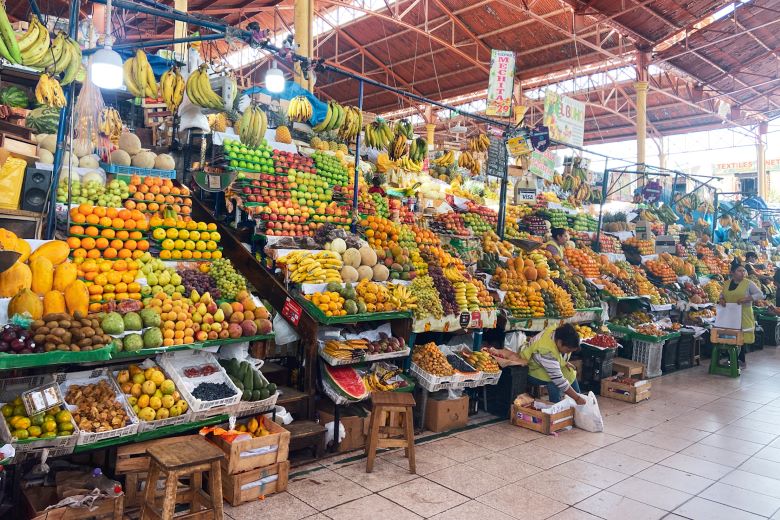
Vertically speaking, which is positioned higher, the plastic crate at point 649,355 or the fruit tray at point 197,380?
the fruit tray at point 197,380

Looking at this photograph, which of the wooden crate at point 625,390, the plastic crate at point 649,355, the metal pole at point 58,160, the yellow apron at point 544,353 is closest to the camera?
the metal pole at point 58,160

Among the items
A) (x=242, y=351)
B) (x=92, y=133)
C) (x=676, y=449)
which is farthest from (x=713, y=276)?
(x=92, y=133)

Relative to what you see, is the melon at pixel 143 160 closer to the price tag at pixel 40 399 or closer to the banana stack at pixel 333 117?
the banana stack at pixel 333 117

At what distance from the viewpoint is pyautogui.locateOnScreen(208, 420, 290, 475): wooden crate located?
353 centimetres

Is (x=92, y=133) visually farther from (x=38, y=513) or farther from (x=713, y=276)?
(x=713, y=276)

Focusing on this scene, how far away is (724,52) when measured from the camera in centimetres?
1500

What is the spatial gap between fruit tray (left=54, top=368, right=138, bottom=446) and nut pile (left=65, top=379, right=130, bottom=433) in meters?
0.02

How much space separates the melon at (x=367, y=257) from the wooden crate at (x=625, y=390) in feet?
11.4

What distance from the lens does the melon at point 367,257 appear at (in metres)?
5.67

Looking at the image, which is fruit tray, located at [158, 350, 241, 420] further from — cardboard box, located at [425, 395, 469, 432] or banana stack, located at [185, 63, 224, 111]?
banana stack, located at [185, 63, 224, 111]

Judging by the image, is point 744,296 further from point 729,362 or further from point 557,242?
point 557,242

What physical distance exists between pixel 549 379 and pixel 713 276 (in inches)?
337

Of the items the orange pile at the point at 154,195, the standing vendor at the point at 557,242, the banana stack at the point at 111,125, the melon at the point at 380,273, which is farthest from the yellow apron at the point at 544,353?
the banana stack at the point at 111,125

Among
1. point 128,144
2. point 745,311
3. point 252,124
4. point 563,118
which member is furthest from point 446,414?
point 745,311
